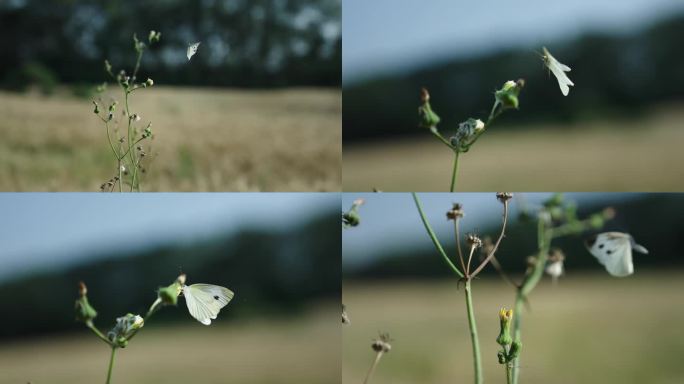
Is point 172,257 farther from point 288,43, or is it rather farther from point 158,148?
point 288,43

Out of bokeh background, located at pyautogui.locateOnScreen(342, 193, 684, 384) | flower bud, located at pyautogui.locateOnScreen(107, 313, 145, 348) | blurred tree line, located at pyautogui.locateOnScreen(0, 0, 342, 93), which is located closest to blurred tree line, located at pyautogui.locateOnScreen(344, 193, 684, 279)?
bokeh background, located at pyautogui.locateOnScreen(342, 193, 684, 384)

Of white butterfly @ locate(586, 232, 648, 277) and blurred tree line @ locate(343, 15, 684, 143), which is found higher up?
blurred tree line @ locate(343, 15, 684, 143)

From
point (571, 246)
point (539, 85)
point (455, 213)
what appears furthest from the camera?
point (539, 85)

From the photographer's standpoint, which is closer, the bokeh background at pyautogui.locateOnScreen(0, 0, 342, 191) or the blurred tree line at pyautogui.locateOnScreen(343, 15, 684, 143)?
the bokeh background at pyautogui.locateOnScreen(0, 0, 342, 191)

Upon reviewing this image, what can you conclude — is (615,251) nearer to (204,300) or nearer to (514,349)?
(514,349)

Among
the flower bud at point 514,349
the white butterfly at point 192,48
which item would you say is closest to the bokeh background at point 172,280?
the white butterfly at point 192,48

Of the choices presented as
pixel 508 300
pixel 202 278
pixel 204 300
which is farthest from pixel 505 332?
pixel 202 278

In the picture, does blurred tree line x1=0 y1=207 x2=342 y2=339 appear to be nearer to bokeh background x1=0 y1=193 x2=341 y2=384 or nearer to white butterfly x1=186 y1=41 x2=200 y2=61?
bokeh background x1=0 y1=193 x2=341 y2=384
